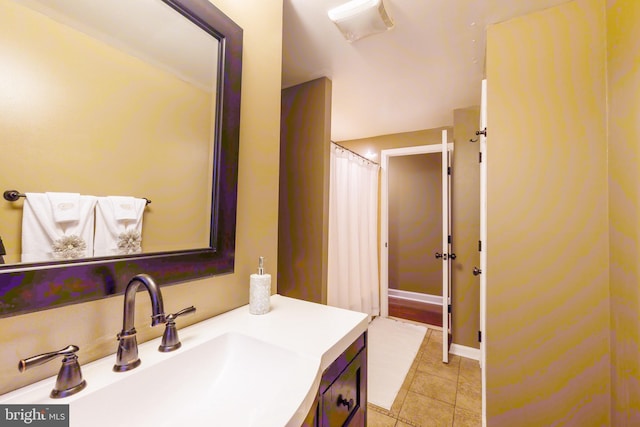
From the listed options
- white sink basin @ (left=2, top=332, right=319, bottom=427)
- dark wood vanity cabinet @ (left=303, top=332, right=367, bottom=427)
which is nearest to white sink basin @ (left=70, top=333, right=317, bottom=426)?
white sink basin @ (left=2, top=332, right=319, bottom=427)

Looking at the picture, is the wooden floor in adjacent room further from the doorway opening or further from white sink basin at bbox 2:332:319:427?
white sink basin at bbox 2:332:319:427

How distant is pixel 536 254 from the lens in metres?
1.38

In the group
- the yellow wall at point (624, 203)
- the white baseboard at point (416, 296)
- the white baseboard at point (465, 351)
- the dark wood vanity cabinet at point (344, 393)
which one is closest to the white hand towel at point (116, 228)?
the dark wood vanity cabinet at point (344, 393)

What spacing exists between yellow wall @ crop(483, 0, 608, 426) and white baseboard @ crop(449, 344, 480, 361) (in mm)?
1085

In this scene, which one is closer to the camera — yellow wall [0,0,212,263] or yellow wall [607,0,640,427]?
yellow wall [0,0,212,263]

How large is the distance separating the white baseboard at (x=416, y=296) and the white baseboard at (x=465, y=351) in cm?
151

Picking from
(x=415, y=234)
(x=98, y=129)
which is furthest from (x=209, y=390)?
(x=415, y=234)

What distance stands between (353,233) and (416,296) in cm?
206

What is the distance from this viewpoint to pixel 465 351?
2.43 metres

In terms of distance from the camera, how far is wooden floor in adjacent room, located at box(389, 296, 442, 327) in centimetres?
329

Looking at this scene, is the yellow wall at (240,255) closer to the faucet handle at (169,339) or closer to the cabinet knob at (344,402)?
the faucet handle at (169,339)

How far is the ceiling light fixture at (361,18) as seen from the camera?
1.36 m

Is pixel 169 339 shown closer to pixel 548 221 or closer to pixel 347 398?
pixel 347 398

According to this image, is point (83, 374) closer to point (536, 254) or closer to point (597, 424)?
point (536, 254)
